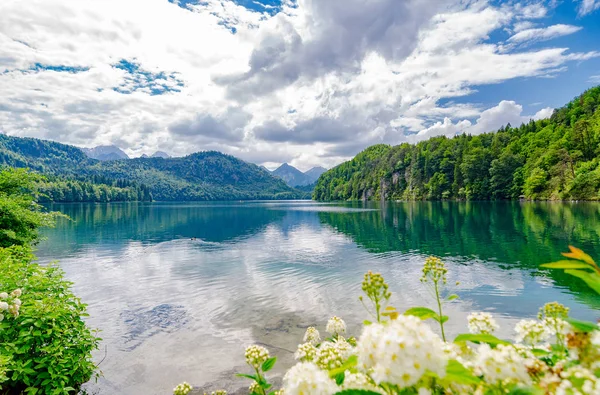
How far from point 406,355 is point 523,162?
170 m

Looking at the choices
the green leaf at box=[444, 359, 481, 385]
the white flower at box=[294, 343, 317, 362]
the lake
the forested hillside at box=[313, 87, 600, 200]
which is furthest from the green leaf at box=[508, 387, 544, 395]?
the forested hillside at box=[313, 87, 600, 200]

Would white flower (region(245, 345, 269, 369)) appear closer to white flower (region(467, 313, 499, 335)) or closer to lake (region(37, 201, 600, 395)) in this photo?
white flower (region(467, 313, 499, 335))

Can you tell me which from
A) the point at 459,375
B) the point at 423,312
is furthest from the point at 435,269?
the point at 459,375

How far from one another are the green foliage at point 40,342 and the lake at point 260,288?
4406 mm

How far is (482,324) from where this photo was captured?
3867mm

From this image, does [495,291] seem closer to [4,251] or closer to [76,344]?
[76,344]

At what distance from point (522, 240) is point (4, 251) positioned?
4916 cm

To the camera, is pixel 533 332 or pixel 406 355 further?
pixel 533 332

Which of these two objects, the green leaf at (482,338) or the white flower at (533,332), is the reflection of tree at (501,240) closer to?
the white flower at (533,332)

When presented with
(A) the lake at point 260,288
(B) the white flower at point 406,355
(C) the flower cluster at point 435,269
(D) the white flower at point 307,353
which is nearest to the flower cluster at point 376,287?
(C) the flower cluster at point 435,269

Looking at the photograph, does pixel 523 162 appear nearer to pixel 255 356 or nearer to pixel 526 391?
pixel 255 356

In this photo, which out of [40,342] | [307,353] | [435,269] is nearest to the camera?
[307,353]

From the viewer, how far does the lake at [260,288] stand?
16188mm

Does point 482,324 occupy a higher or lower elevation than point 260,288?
higher
